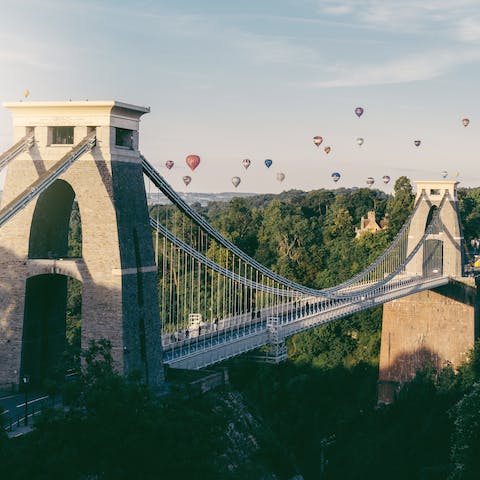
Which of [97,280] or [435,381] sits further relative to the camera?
[435,381]

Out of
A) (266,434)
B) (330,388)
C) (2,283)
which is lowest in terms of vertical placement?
(330,388)

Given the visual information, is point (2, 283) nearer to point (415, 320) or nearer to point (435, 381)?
point (435, 381)

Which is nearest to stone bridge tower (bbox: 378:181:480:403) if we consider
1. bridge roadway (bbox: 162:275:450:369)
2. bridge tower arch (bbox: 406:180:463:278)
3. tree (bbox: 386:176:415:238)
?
bridge tower arch (bbox: 406:180:463:278)

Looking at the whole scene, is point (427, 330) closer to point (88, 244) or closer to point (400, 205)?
point (400, 205)

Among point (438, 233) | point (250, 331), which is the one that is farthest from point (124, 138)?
point (438, 233)

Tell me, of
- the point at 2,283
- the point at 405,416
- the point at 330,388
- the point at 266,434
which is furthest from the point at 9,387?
the point at 330,388

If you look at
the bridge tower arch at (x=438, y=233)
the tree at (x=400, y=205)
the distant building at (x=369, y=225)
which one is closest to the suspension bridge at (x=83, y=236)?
the bridge tower arch at (x=438, y=233)
